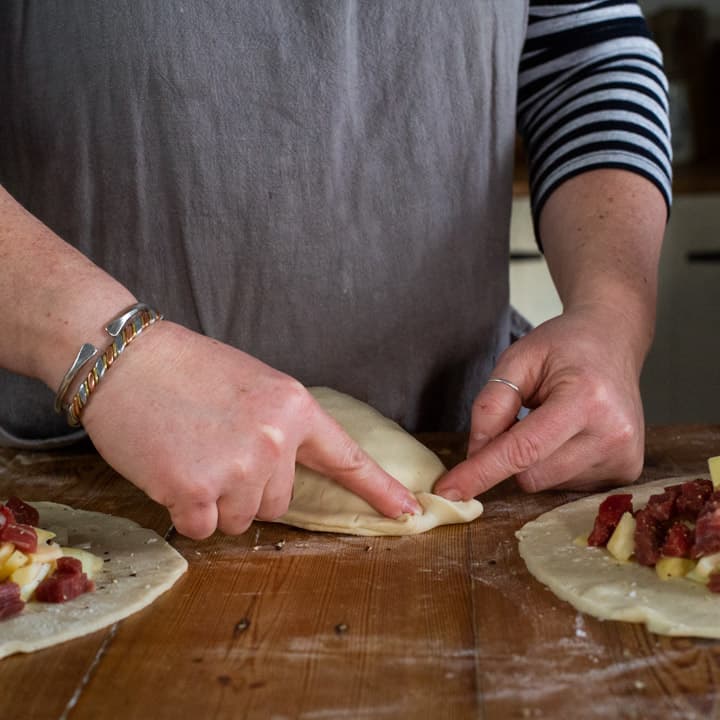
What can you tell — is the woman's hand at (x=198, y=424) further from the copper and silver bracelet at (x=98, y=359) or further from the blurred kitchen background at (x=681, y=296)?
the blurred kitchen background at (x=681, y=296)

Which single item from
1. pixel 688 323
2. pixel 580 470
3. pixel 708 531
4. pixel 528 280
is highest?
pixel 708 531

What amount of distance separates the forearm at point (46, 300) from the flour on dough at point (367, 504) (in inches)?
15.6

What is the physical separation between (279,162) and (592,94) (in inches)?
22.8

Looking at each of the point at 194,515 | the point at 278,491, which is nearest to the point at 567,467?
the point at 278,491

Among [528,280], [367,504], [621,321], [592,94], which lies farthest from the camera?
[528,280]

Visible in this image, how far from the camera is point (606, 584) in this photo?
1.27m

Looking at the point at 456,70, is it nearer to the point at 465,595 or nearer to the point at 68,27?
the point at 68,27

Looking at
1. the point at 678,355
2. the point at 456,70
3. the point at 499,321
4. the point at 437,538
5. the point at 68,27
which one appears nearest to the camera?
the point at 437,538

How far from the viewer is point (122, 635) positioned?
1196 millimetres

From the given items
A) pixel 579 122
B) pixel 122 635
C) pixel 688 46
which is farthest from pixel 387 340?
pixel 688 46

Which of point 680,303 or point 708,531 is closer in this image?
point 708,531

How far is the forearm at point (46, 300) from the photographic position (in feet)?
4.13

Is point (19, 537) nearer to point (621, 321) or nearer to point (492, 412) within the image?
point (492, 412)

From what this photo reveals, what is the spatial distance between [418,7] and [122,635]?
3.51 ft
